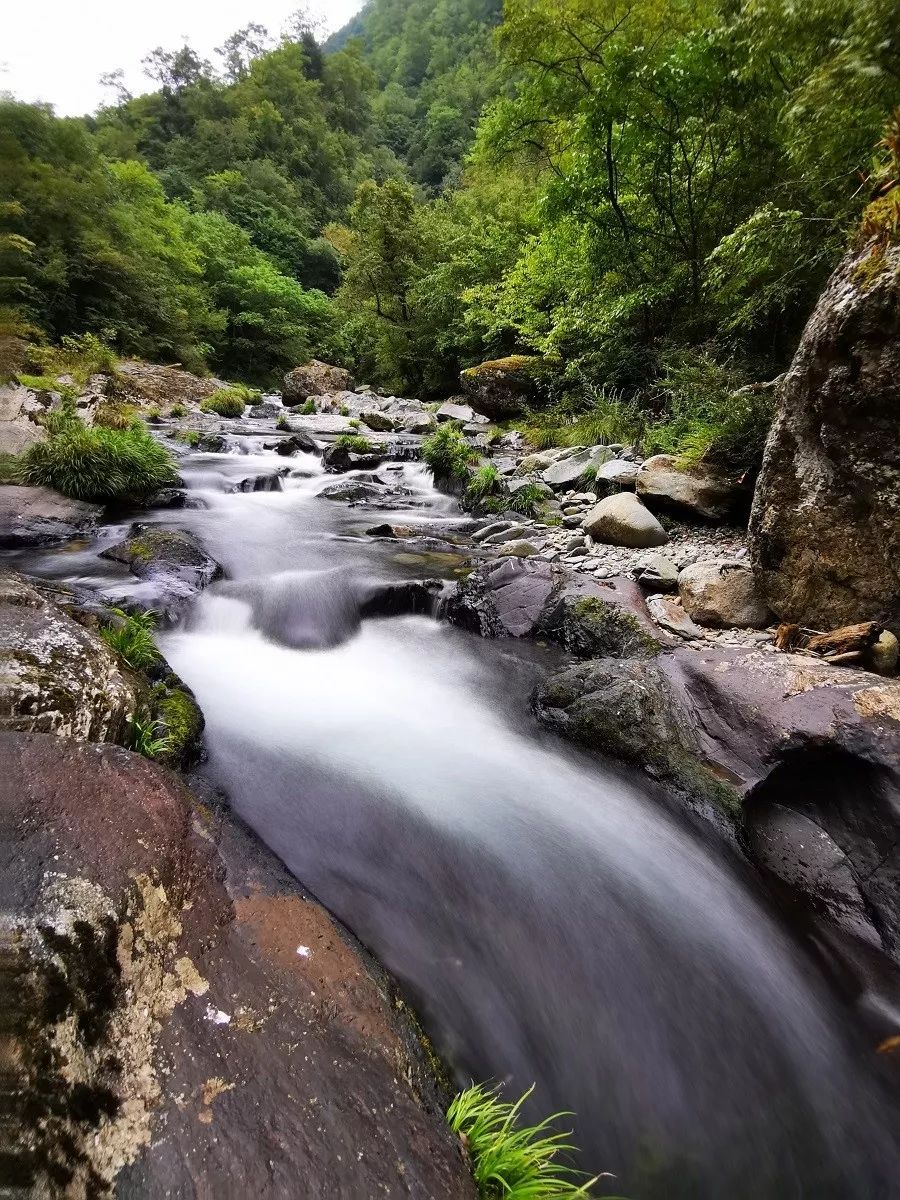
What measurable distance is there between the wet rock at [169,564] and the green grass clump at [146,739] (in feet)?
7.63

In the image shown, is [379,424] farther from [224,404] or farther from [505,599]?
[505,599]

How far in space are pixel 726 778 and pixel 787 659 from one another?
1008mm

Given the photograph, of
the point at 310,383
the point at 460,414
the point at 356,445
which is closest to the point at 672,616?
the point at 356,445

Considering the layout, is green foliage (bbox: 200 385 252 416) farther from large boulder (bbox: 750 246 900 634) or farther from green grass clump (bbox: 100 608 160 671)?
large boulder (bbox: 750 246 900 634)

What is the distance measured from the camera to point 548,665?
4973mm

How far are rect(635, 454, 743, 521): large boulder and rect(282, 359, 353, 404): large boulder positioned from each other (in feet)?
64.5

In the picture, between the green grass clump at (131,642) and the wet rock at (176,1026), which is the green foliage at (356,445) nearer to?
the green grass clump at (131,642)

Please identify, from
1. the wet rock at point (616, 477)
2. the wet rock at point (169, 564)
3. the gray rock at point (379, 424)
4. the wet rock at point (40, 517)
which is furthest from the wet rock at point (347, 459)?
the wet rock at point (616, 477)

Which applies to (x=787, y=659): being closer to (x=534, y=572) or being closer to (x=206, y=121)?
(x=534, y=572)

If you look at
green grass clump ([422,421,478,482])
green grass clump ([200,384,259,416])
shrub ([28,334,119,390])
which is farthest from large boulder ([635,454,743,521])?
green grass clump ([200,384,259,416])

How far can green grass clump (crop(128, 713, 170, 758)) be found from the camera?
293 centimetres

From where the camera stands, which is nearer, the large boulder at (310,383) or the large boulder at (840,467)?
the large boulder at (840,467)

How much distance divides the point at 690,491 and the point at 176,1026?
626 centimetres

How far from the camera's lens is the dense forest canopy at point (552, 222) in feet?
17.2
